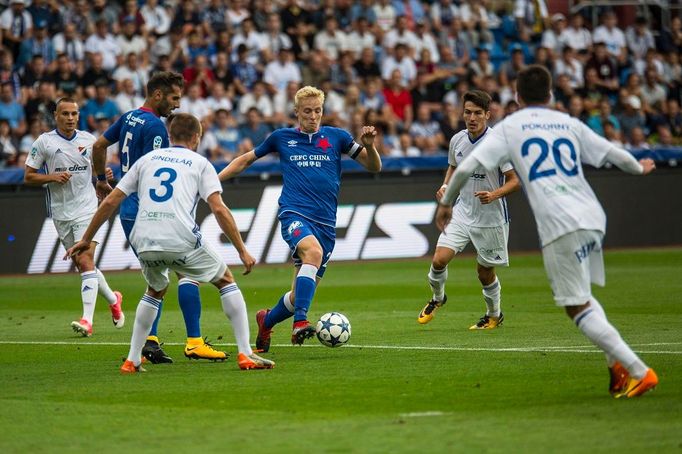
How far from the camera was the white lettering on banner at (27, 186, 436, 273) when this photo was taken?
22.5 meters

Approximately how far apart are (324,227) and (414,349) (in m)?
1.48

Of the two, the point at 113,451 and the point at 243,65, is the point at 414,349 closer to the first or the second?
the point at 113,451

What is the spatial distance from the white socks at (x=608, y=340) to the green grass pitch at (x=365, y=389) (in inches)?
10.1

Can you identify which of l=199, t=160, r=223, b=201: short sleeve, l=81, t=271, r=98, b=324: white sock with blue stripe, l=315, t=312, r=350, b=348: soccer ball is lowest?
l=81, t=271, r=98, b=324: white sock with blue stripe

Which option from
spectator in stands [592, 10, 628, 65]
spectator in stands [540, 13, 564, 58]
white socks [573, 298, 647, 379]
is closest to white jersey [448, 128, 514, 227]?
white socks [573, 298, 647, 379]

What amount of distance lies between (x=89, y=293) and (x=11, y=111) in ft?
34.9

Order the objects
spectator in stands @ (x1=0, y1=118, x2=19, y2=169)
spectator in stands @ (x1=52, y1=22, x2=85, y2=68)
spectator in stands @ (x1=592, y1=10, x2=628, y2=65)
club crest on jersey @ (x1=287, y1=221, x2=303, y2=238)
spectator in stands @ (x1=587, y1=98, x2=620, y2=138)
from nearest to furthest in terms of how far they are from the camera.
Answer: club crest on jersey @ (x1=287, y1=221, x2=303, y2=238) < spectator in stands @ (x1=0, y1=118, x2=19, y2=169) < spectator in stands @ (x1=52, y1=22, x2=85, y2=68) < spectator in stands @ (x1=587, y1=98, x2=620, y2=138) < spectator in stands @ (x1=592, y1=10, x2=628, y2=65)

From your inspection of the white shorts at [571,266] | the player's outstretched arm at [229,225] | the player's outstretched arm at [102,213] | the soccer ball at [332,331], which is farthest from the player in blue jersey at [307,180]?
the white shorts at [571,266]

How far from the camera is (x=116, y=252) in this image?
889 inches

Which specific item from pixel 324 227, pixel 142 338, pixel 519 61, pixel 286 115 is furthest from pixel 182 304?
pixel 519 61

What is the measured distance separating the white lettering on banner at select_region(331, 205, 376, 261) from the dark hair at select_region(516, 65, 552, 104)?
14.9m

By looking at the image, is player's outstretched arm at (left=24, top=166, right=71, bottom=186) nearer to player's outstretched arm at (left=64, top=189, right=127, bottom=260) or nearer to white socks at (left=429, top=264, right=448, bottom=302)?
white socks at (left=429, top=264, right=448, bottom=302)

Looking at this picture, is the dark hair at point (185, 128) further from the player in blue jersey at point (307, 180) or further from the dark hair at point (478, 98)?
the dark hair at point (478, 98)

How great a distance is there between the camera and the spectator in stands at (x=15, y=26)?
25594mm
